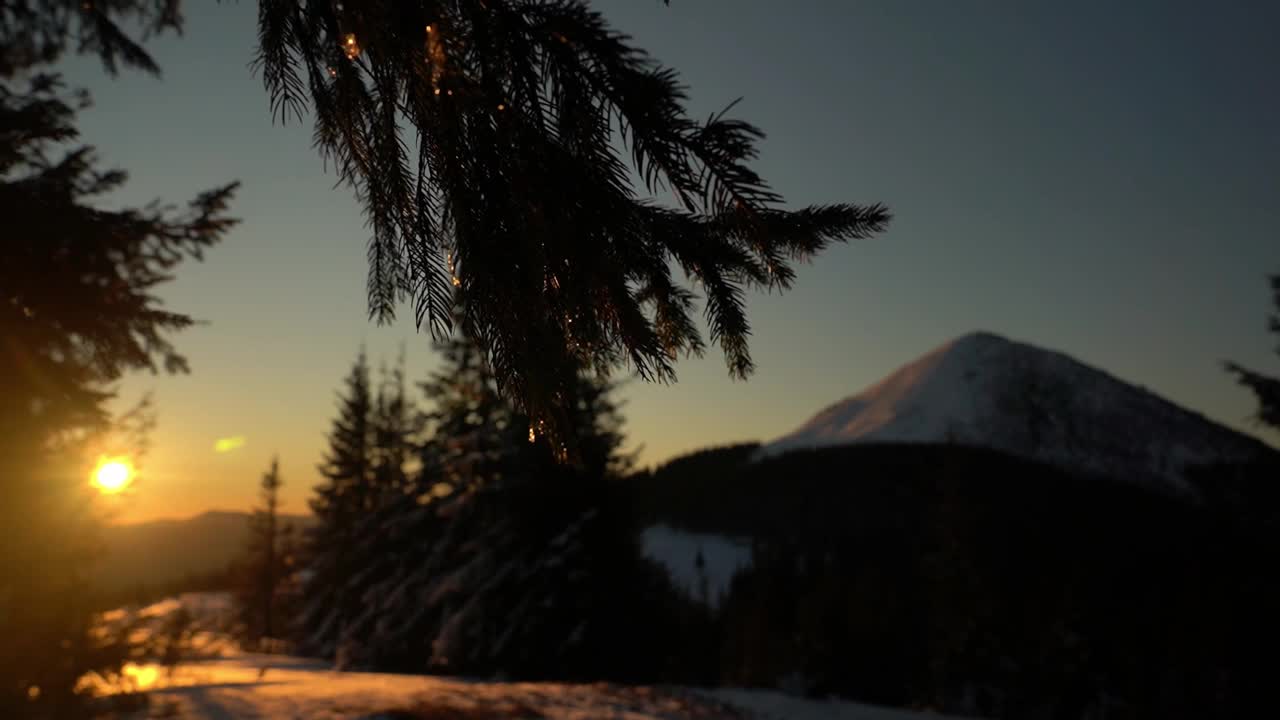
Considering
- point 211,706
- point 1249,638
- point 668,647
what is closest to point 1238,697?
point 1249,638

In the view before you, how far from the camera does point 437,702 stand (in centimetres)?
798

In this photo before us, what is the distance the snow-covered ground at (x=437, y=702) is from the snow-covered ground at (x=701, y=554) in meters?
83.0

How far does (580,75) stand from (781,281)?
0.86 meters

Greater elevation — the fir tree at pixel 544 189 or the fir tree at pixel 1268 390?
the fir tree at pixel 1268 390

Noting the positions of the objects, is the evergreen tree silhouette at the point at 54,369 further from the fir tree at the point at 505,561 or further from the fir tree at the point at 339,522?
the fir tree at the point at 339,522

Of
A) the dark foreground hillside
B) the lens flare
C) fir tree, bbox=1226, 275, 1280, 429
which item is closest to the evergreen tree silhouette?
the lens flare

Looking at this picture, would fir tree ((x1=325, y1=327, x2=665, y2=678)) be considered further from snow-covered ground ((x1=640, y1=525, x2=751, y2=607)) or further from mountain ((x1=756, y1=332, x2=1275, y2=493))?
snow-covered ground ((x1=640, y1=525, x2=751, y2=607))

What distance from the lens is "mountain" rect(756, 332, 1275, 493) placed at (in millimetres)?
61000

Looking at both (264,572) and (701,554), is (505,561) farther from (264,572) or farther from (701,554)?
(701,554)

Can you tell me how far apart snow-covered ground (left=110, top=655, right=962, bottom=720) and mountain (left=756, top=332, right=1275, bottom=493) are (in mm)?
44916

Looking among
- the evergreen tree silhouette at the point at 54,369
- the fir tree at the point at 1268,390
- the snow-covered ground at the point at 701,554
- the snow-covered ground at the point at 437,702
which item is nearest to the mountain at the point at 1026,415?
the snow-covered ground at the point at 701,554

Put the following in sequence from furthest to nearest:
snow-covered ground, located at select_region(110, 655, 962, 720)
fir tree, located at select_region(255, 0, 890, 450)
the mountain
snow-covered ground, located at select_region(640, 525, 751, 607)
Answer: snow-covered ground, located at select_region(640, 525, 751, 607) → the mountain → snow-covered ground, located at select_region(110, 655, 962, 720) → fir tree, located at select_region(255, 0, 890, 450)

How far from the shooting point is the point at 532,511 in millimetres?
17344

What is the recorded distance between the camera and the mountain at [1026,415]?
2402 inches
